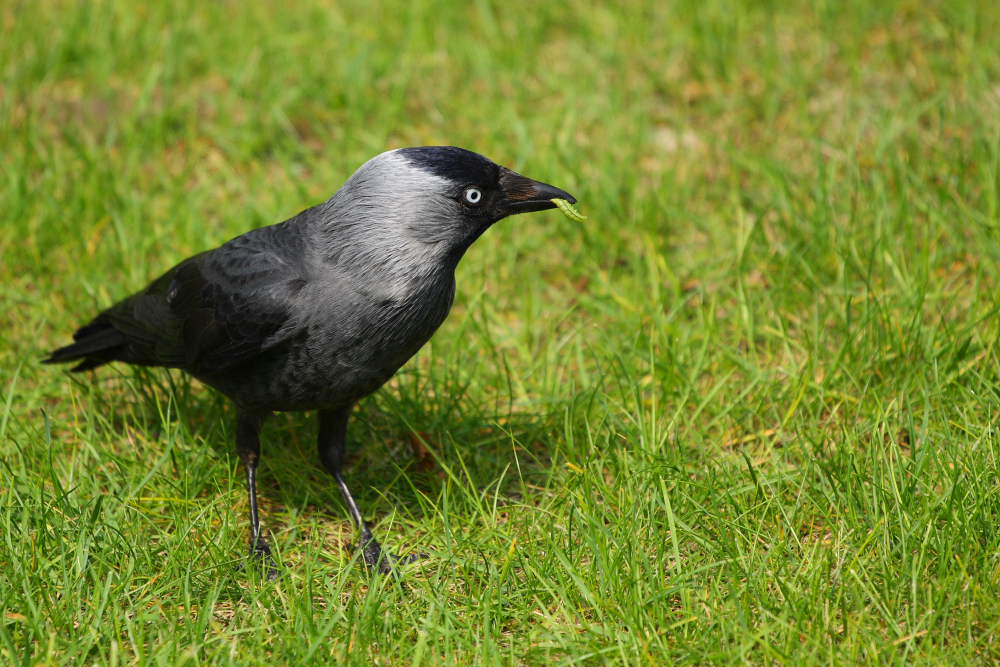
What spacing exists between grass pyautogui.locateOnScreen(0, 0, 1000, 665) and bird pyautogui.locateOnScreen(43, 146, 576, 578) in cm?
41

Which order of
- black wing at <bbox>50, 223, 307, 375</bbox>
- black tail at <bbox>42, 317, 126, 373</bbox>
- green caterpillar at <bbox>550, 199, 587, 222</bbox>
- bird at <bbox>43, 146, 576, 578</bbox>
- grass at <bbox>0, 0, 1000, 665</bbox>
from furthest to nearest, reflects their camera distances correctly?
black tail at <bbox>42, 317, 126, 373</bbox> → green caterpillar at <bbox>550, 199, 587, 222</bbox> → black wing at <bbox>50, 223, 307, 375</bbox> → bird at <bbox>43, 146, 576, 578</bbox> → grass at <bbox>0, 0, 1000, 665</bbox>

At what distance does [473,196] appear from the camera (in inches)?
146

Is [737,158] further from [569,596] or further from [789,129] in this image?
[569,596]

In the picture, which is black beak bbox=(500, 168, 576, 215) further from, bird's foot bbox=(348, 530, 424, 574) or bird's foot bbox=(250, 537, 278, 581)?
bird's foot bbox=(250, 537, 278, 581)

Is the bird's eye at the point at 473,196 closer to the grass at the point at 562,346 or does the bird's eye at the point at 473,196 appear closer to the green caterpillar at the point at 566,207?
the green caterpillar at the point at 566,207

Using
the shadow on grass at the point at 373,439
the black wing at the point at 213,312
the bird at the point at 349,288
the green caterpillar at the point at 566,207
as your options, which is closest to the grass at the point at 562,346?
the shadow on grass at the point at 373,439

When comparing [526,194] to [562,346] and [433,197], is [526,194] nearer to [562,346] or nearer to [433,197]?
[433,197]

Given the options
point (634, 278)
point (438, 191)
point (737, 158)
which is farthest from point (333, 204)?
point (737, 158)

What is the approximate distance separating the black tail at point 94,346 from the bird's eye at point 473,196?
169cm

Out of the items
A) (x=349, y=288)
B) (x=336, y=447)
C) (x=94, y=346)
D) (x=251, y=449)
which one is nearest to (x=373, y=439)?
(x=336, y=447)

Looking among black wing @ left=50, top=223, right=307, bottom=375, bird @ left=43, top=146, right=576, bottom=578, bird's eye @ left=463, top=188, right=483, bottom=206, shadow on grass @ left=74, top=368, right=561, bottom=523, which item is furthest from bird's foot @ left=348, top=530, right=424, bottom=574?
bird's eye @ left=463, top=188, right=483, bottom=206

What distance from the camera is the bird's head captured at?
3.66 meters

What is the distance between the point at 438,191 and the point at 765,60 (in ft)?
12.1

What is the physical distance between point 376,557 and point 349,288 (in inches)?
42.2
